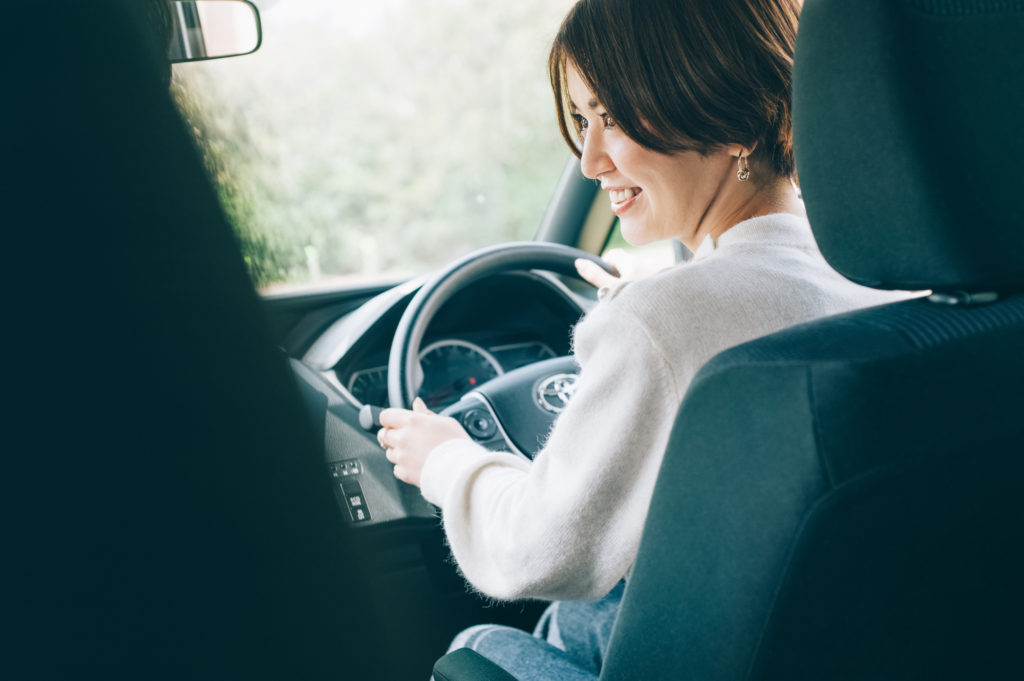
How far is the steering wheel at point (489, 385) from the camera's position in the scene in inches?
64.1

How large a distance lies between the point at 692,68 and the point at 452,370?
1.00m

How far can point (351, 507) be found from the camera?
165 centimetres

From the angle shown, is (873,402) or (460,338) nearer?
(873,402)

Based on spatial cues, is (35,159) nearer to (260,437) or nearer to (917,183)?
(260,437)

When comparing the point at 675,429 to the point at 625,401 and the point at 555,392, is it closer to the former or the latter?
the point at 625,401

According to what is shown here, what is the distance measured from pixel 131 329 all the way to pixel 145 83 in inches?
4.2

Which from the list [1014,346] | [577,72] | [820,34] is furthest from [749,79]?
[1014,346]

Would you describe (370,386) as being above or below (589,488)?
below

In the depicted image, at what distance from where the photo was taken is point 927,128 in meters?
0.73

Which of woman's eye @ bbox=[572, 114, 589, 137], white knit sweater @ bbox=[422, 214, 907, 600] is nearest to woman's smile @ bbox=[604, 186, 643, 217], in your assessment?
woman's eye @ bbox=[572, 114, 589, 137]

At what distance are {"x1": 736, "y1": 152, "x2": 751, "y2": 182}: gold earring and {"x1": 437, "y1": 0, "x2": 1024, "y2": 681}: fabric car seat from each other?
0.35m

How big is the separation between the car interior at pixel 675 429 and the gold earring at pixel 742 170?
345 mm

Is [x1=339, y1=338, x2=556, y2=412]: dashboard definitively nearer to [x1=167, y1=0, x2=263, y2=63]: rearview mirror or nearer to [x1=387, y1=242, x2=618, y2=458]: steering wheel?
[x1=387, y1=242, x2=618, y2=458]: steering wheel

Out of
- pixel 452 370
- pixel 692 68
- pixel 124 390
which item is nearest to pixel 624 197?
pixel 692 68
